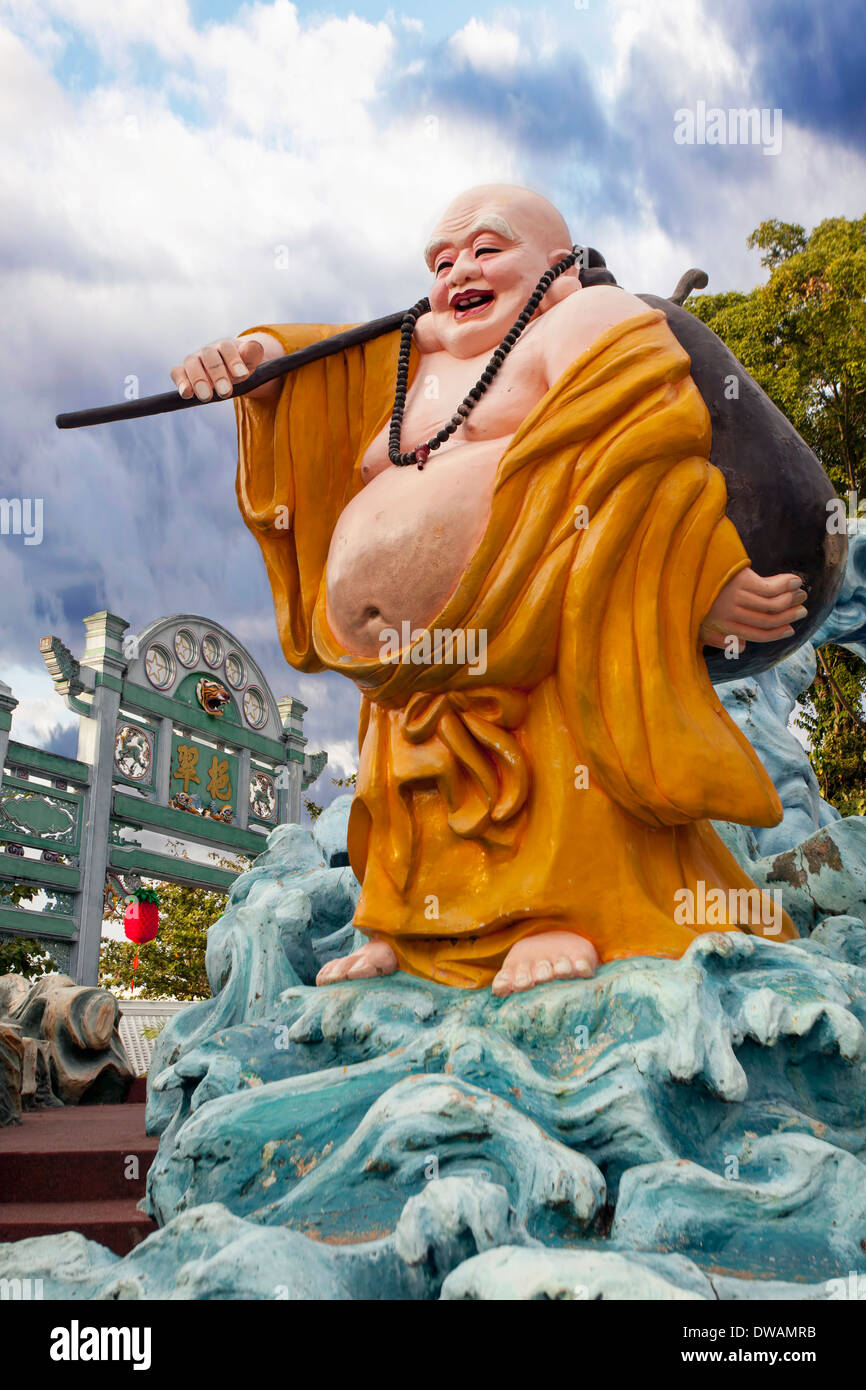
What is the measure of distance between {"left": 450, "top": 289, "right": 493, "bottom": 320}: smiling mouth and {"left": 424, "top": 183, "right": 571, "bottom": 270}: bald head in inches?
6.6

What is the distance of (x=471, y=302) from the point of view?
10.1 feet

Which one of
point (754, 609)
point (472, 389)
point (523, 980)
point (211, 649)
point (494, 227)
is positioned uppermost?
point (211, 649)

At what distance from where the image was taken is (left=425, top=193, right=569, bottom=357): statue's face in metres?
3.03

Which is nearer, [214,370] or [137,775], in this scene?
[214,370]

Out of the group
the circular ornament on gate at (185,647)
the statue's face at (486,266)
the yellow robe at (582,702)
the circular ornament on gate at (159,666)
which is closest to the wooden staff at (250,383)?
the statue's face at (486,266)

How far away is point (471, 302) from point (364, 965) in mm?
1894

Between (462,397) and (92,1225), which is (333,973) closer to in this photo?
(92,1225)

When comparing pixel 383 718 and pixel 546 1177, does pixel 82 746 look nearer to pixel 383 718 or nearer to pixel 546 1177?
pixel 383 718

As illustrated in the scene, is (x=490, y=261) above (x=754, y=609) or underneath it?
above

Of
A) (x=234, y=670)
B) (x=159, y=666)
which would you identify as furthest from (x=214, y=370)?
(x=234, y=670)

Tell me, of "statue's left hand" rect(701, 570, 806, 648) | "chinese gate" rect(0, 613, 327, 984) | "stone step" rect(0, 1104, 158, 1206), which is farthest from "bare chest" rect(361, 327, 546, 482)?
"chinese gate" rect(0, 613, 327, 984)

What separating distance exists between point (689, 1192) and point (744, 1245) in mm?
125
